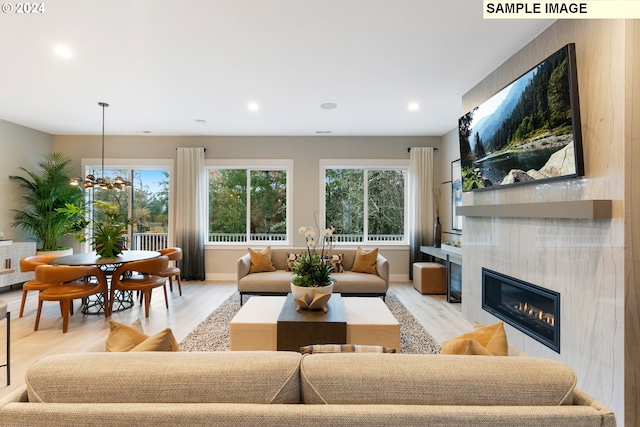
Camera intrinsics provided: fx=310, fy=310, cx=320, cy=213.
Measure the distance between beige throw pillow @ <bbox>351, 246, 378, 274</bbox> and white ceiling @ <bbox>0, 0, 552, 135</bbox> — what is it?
2075 mm

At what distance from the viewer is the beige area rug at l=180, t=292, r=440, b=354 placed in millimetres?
2914

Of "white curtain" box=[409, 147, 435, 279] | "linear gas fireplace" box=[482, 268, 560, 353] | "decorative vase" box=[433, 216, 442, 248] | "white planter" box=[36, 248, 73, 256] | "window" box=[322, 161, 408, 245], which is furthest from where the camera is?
"window" box=[322, 161, 408, 245]

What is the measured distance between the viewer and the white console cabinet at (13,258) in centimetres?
466

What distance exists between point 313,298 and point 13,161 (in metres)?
5.82

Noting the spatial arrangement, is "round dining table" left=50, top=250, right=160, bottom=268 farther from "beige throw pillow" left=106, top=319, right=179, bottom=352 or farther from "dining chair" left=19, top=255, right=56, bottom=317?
"beige throw pillow" left=106, top=319, right=179, bottom=352

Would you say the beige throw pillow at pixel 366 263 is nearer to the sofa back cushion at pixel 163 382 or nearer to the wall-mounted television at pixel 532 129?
the wall-mounted television at pixel 532 129

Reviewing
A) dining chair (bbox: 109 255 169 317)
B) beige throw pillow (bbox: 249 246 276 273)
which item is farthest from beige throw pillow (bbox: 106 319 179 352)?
beige throw pillow (bbox: 249 246 276 273)

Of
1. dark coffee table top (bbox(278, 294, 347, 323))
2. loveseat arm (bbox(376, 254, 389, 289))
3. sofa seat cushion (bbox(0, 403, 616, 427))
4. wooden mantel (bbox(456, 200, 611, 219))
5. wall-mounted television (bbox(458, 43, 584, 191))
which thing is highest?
wall-mounted television (bbox(458, 43, 584, 191))

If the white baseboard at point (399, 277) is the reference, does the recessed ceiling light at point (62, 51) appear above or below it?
above

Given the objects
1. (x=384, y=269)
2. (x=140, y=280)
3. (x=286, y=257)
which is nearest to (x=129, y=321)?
(x=140, y=280)

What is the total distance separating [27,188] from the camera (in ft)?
17.7

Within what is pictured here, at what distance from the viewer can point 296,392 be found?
1.04 m

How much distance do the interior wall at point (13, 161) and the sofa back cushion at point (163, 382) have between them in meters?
5.88

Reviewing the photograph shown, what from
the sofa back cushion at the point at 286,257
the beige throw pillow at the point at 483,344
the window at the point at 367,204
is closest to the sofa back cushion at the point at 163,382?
the beige throw pillow at the point at 483,344
